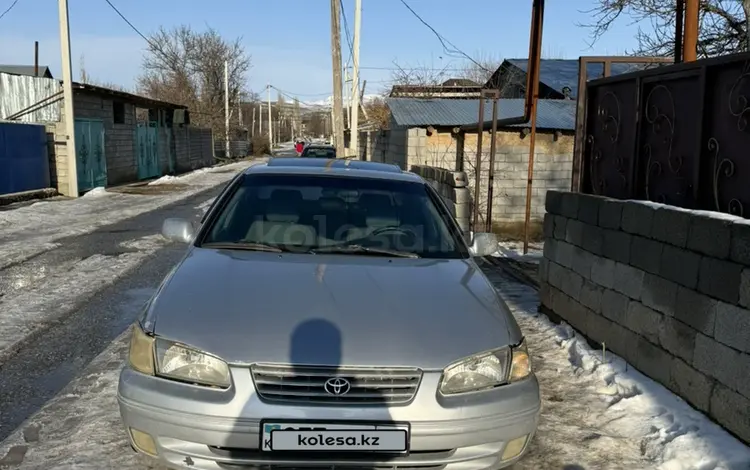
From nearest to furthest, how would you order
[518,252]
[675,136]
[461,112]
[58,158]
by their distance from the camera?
1. [675,136]
2. [518,252]
3. [461,112]
4. [58,158]

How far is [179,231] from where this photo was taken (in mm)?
4172

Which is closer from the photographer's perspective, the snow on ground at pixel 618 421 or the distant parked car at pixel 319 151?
the snow on ground at pixel 618 421

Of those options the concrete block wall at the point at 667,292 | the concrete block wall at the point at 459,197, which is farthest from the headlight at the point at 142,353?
the concrete block wall at the point at 459,197

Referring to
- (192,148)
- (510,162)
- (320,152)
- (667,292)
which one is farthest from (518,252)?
(192,148)

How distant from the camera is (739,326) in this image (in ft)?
10.7

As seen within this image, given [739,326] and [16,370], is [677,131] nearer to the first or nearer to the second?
[739,326]

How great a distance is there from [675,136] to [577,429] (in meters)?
2.22

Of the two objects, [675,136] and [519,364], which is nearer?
[519,364]

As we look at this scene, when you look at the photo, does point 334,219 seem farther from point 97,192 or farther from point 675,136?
point 97,192

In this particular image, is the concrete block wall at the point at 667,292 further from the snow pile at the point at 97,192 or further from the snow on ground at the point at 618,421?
the snow pile at the point at 97,192

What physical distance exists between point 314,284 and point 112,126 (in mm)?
22487

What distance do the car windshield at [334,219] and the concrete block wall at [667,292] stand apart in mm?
1326

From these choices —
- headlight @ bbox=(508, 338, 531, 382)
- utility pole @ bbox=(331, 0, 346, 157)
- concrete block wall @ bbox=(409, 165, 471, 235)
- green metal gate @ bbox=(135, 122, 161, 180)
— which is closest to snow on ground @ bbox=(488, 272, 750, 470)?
headlight @ bbox=(508, 338, 531, 382)

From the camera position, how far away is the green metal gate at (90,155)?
19.4 m
